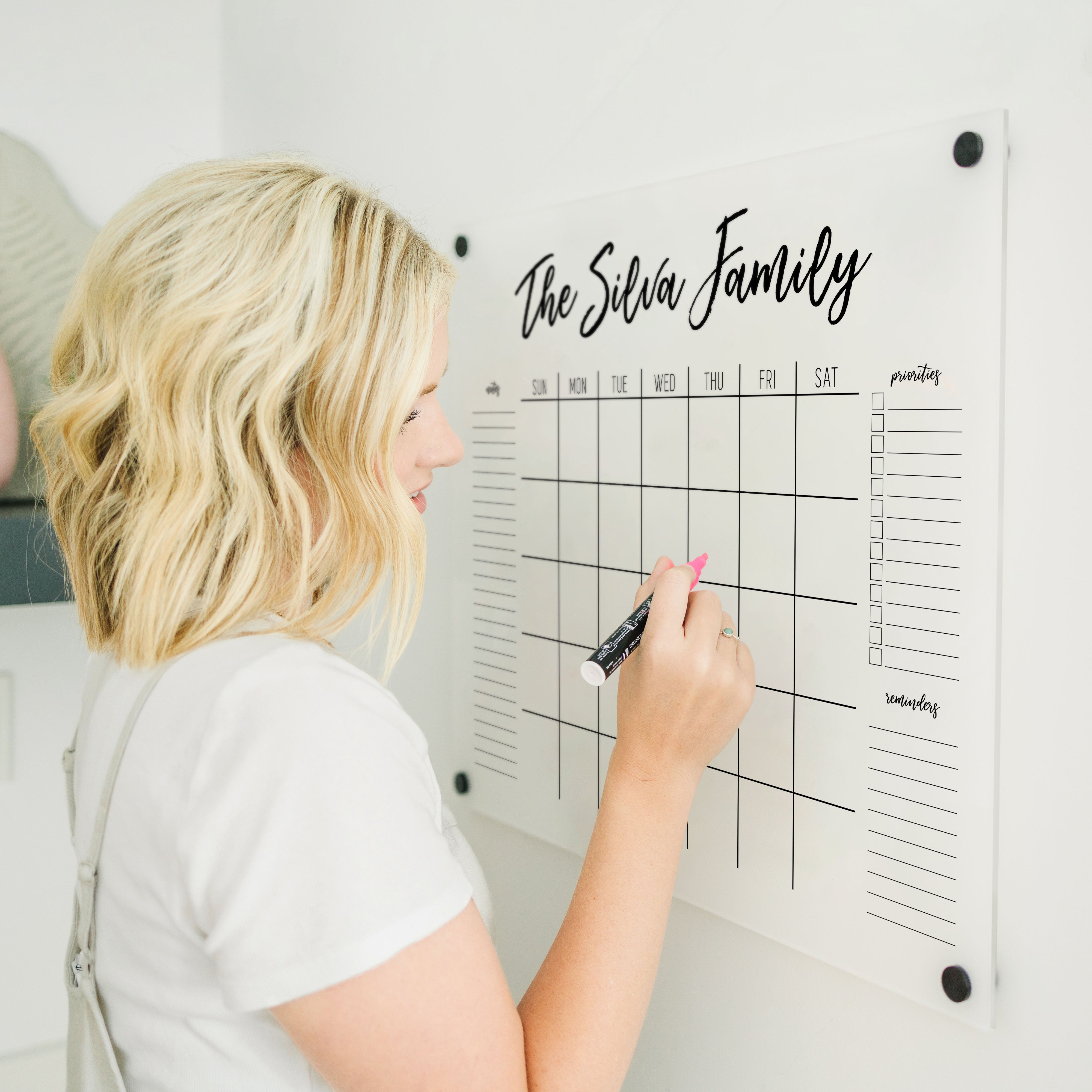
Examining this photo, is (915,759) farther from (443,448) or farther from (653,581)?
(443,448)

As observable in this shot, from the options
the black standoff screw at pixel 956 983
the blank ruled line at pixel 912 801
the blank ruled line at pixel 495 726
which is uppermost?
the blank ruled line at pixel 912 801

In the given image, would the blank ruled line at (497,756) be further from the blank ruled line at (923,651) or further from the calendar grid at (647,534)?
the blank ruled line at (923,651)

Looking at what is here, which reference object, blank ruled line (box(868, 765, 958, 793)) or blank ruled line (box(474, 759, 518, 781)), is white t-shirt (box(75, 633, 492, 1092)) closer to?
blank ruled line (box(868, 765, 958, 793))

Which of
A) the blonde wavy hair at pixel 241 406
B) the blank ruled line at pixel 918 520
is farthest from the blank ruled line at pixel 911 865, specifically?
A: the blonde wavy hair at pixel 241 406

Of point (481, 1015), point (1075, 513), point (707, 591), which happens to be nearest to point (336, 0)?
point (707, 591)

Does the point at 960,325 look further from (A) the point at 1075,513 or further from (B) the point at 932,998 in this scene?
(B) the point at 932,998

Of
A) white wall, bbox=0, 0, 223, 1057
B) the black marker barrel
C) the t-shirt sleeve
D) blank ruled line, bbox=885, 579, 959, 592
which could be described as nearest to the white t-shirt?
the t-shirt sleeve

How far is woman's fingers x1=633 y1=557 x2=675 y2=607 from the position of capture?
673 millimetres

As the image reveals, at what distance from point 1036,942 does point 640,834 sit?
261mm

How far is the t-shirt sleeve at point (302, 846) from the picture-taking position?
0.45m

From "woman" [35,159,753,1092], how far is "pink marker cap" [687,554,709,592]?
0.06 ft

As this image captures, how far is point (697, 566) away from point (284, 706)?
343 mm

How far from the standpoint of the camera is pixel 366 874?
0.45m

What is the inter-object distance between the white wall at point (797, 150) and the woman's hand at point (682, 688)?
7.0 inches
